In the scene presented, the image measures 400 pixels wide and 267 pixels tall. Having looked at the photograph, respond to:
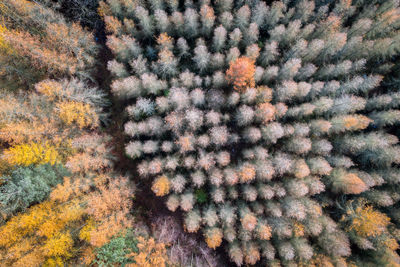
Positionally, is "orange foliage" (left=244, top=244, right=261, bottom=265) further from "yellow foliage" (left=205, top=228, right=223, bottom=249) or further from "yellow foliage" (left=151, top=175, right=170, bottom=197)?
"yellow foliage" (left=151, top=175, right=170, bottom=197)

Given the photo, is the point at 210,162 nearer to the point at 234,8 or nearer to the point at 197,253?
the point at 197,253

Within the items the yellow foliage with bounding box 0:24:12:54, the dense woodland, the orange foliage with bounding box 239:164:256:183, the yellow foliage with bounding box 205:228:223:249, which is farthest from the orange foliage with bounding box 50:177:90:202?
the orange foliage with bounding box 239:164:256:183

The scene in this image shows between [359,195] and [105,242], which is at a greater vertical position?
[359,195]

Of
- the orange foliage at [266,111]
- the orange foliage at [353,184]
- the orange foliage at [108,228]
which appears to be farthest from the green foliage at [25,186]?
the orange foliage at [353,184]

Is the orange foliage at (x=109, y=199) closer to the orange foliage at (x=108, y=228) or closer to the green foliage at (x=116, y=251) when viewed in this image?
the orange foliage at (x=108, y=228)

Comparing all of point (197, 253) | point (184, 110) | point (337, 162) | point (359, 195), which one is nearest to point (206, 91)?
point (184, 110)

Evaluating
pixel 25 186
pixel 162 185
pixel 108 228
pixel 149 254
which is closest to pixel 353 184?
pixel 162 185
